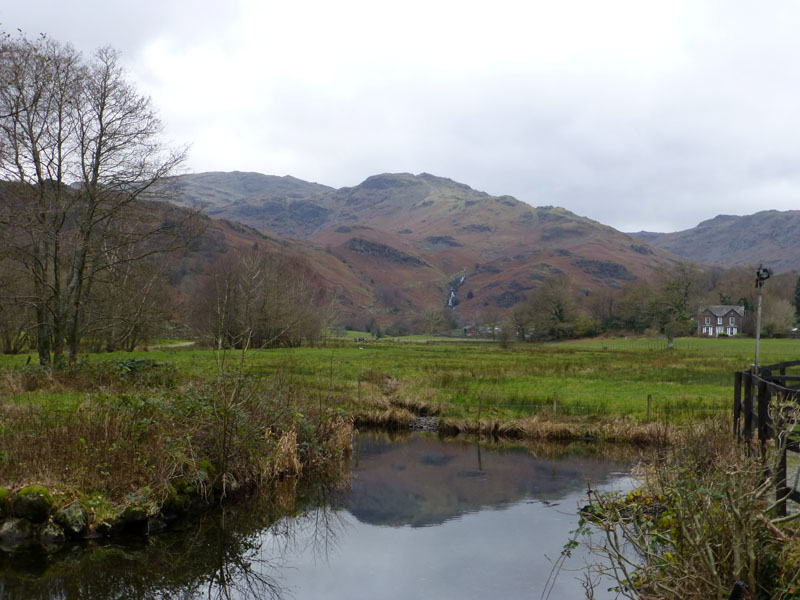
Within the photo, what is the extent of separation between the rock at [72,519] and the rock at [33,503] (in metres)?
0.28

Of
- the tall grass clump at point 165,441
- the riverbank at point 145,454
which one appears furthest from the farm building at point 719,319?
the riverbank at point 145,454

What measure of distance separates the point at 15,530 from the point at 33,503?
0.56m

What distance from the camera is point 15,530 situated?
11.9 m

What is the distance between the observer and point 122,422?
1490 centimetres

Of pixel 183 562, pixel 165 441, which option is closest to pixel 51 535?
pixel 183 562

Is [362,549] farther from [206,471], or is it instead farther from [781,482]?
[781,482]

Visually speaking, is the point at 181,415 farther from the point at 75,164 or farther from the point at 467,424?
the point at 75,164

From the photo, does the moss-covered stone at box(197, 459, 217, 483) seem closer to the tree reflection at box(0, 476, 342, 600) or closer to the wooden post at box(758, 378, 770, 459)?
the tree reflection at box(0, 476, 342, 600)

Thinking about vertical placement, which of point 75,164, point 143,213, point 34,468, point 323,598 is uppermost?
point 75,164

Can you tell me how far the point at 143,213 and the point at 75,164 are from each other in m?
3.72

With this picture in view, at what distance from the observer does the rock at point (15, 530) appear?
11.8 meters

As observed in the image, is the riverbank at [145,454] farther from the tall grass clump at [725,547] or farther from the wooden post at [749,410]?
the wooden post at [749,410]

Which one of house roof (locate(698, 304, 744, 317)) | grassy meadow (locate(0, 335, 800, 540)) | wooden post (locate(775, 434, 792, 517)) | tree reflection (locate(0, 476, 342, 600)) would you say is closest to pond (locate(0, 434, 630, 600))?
tree reflection (locate(0, 476, 342, 600))

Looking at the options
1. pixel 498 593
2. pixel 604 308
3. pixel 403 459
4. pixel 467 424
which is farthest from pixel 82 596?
pixel 604 308
